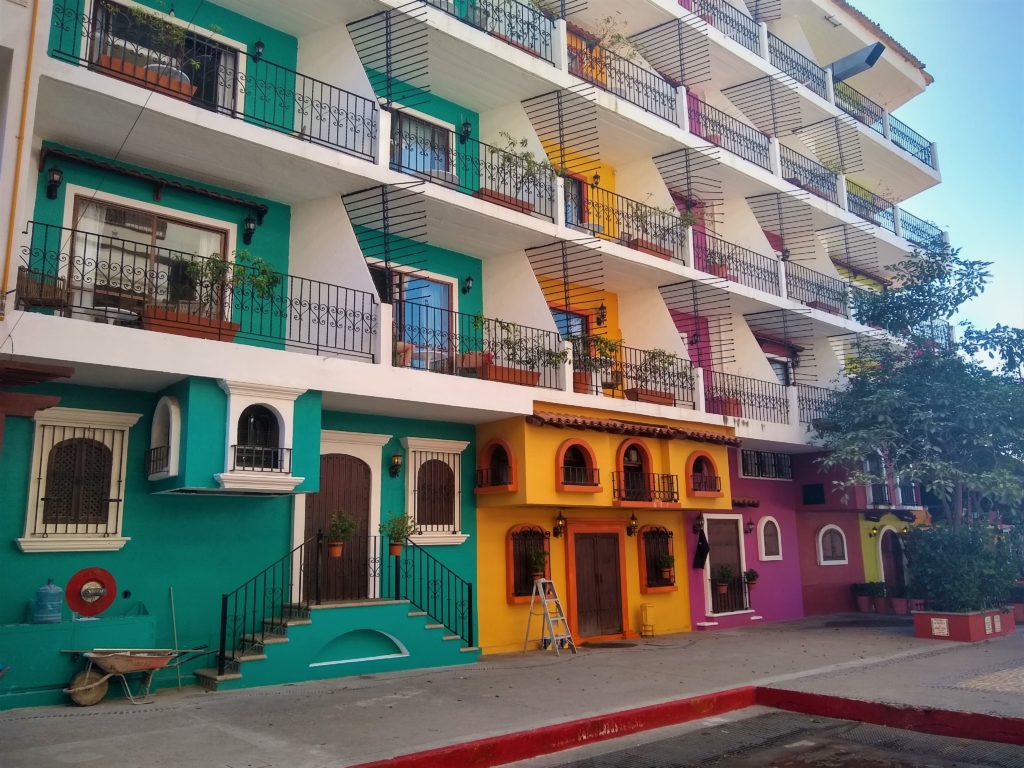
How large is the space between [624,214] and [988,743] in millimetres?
11595

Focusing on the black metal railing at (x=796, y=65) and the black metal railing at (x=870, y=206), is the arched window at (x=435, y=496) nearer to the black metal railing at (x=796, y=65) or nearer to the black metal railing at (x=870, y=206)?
the black metal railing at (x=796, y=65)

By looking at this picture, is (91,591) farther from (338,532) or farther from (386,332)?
(386,332)

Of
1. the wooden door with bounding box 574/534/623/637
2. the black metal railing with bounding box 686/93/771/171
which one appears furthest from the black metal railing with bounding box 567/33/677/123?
the wooden door with bounding box 574/534/623/637

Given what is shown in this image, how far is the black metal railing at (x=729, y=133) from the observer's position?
20.7 meters

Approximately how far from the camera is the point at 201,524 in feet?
37.9

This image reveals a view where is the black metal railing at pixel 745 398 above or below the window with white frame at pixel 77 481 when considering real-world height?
above

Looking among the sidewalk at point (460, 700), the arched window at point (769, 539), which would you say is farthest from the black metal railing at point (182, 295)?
the arched window at point (769, 539)

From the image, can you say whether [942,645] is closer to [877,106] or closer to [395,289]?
[395,289]

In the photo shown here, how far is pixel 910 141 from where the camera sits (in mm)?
28375

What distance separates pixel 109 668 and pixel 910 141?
91.9 ft

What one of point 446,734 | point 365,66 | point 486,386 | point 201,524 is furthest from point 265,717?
point 365,66

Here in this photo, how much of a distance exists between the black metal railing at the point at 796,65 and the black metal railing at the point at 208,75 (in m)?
13.7

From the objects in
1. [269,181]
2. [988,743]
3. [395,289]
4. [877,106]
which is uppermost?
[877,106]

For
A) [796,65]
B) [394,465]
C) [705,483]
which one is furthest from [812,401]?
[394,465]
